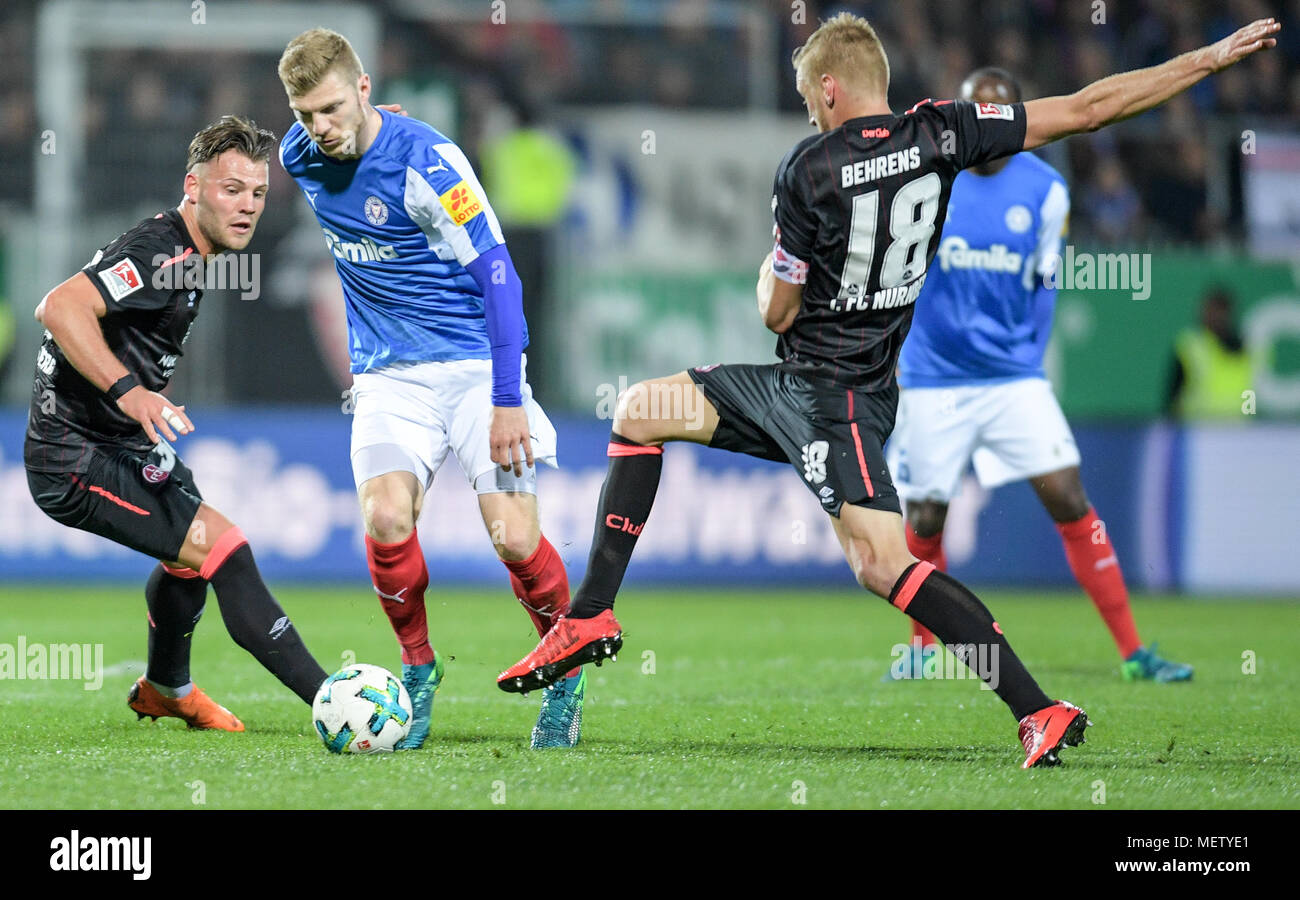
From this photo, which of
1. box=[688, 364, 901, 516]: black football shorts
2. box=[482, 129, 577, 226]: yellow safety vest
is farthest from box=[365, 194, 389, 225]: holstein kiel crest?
box=[482, 129, 577, 226]: yellow safety vest

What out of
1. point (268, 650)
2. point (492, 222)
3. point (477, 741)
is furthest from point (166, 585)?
point (492, 222)

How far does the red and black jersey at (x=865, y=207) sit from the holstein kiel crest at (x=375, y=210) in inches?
49.4

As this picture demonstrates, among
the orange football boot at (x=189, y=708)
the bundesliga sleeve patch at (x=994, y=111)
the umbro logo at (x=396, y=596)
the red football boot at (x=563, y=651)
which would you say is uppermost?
the bundesliga sleeve patch at (x=994, y=111)

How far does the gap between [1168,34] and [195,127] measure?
9419 mm

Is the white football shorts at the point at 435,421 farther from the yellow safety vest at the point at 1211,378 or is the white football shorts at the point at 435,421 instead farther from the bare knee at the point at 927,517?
the yellow safety vest at the point at 1211,378

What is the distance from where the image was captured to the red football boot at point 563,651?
4.57m

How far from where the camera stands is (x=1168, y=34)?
15.6 m

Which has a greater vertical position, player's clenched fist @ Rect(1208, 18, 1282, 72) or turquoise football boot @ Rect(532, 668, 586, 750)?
player's clenched fist @ Rect(1208, 18, 1282, 72)

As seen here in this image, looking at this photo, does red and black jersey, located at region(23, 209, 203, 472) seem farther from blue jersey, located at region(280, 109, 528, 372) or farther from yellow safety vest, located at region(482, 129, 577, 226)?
yellow safety vest, located at region(482, 129, 577, 226)

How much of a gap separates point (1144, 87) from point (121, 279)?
3.19 metres

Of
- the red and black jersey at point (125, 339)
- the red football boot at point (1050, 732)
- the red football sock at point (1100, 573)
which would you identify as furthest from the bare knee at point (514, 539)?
the red football sock at point (1100, 573)

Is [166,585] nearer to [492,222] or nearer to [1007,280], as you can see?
[492,222]

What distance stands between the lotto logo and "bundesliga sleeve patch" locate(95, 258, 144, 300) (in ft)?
7.22

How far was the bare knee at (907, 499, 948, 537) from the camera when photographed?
6973 mm
